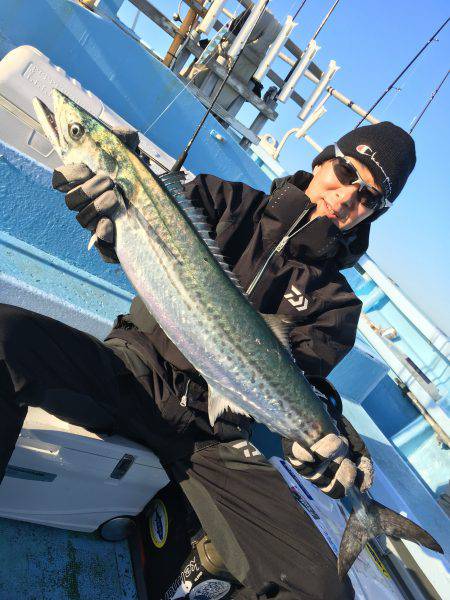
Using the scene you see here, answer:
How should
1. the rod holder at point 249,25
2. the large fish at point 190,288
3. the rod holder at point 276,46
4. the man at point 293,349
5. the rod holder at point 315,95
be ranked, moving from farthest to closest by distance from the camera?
1. the rod holder at point 315,95
2. the rod holder at point 276,46
3. the rod holder at point 249,25
4. the large fish at point 190,288
5. the man at point 293,349

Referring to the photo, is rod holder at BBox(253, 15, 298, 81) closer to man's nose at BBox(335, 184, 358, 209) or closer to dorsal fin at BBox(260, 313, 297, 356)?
man's nose at BBox(335, 184, 358, 209)

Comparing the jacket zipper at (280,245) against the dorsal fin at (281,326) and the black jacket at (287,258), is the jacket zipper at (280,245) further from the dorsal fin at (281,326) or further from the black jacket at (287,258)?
the dorsal fin at (281,326)

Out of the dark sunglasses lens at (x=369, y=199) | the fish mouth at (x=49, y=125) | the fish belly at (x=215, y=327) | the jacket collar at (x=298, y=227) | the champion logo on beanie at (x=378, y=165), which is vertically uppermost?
the champion logo on beanie at (x=378, y=165)

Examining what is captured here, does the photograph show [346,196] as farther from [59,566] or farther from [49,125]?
[59,566]

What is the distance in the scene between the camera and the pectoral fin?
7.15 feet

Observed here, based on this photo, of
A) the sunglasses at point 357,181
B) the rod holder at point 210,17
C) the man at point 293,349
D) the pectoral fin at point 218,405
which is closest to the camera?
the man at point 293,349

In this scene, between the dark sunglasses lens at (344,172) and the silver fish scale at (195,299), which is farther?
the dark sunglasses lens at (344,172)

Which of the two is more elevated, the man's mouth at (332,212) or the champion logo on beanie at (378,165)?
the champion logo on beanie at (378,165)

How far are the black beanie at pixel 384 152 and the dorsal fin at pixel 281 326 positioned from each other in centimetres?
121

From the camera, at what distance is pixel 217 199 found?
2.68 meters

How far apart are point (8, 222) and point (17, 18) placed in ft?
16.3

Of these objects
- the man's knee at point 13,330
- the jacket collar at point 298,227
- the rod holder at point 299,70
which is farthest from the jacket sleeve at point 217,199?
the rod holder at point 299,70

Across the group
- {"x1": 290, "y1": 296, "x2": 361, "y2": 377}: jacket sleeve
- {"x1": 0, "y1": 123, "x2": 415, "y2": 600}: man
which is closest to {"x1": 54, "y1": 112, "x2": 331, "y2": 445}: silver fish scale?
{"x1": 0, "y1": 123, "x2": 415, "y2": 600}: man

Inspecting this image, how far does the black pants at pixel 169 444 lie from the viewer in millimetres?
1800
